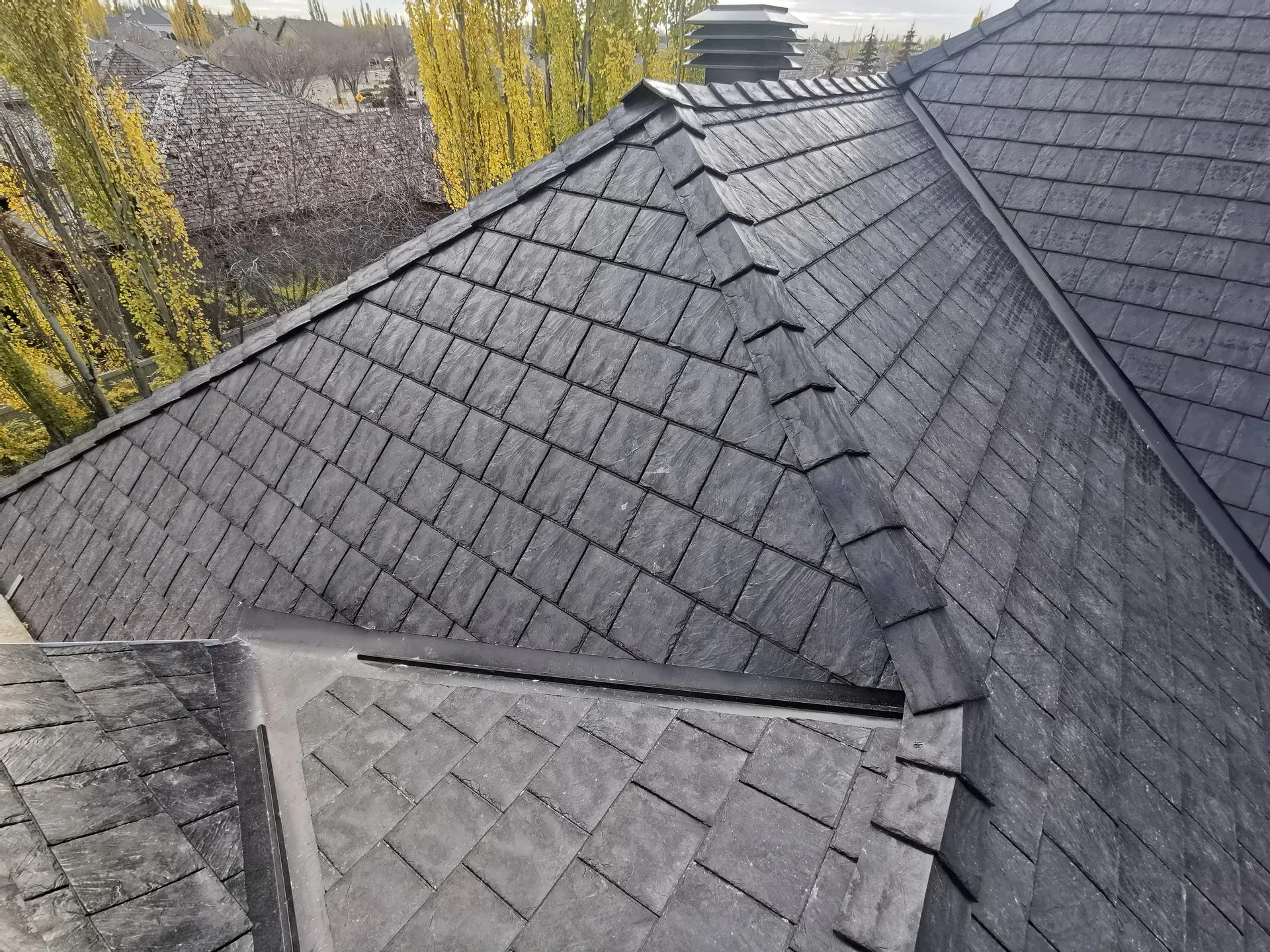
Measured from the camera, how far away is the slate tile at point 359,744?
320 centimetres

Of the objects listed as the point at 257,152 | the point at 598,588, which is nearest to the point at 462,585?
the point at 598,588

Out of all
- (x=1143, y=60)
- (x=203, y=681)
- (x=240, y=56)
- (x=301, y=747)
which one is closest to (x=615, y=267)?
(x=301, y=747)

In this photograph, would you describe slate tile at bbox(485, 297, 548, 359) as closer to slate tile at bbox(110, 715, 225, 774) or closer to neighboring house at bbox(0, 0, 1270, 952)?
neighboring house at bbox(0, 0, 1270, 952)

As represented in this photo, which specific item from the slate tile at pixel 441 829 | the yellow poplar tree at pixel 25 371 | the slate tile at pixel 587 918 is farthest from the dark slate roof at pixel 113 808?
the yellow poplar tree at pixel 25 371

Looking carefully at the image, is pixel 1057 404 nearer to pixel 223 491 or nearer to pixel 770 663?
pixel 770 663

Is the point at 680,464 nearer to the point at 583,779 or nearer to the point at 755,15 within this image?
the point at 583,779

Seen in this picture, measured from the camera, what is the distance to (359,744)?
3.31m

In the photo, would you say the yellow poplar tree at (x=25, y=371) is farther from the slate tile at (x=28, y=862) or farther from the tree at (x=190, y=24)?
the tree at (x=190, y=24)

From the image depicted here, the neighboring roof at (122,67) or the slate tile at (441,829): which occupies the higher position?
the neighboring roof at (122,67)

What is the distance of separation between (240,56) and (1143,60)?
84377mm

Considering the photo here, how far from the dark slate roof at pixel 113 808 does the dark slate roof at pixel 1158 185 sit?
9241 millimetres

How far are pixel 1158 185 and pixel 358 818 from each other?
10.9 m

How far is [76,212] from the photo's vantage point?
1573 centimetres

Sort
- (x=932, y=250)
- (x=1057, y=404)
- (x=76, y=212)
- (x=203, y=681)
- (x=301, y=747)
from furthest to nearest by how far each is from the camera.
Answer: (x=76, y=212) < (x=932, y=250) < (x=1057, y=404) < (x=203, y=681) < (x=301, y=747)
